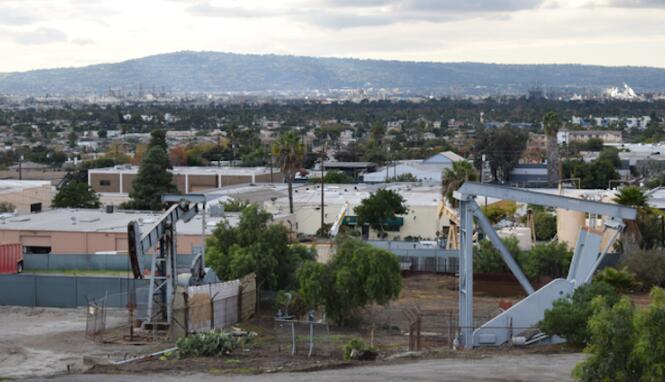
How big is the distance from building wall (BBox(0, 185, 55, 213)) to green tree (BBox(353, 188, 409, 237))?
18316 millimetres

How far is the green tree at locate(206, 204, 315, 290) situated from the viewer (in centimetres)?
4022

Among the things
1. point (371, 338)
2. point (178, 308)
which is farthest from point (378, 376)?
point (178, 308)

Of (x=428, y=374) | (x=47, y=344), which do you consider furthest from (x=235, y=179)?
(x=428, y=374)

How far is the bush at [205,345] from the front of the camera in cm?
3009

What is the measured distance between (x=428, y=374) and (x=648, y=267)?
71.2 ft

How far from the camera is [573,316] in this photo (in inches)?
1204

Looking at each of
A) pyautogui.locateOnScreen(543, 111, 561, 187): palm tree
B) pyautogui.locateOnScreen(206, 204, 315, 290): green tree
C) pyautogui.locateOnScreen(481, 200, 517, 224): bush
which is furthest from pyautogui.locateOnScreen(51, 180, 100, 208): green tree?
pyautogui.locateOnScreen(543, 111, 561, 187): palm tree

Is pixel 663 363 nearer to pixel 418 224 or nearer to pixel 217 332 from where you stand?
pixel 217 332

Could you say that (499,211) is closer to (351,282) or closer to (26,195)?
(26,195)

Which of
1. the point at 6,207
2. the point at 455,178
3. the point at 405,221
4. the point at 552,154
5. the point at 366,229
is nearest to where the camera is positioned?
the point at 455,178

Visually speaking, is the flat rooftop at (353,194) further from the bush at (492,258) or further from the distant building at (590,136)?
the distant building at (590,136)

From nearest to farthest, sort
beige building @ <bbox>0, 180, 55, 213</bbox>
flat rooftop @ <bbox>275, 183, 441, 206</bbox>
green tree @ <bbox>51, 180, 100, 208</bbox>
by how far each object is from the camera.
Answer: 1. flat rooftop @ <bbox>275, 183, 441, 206</bbox>
2. beige building @ <bbox>0, 180, 55, 213</bbox>
3. green tree @ <bbox>51, 180, 100, 208</bbox>

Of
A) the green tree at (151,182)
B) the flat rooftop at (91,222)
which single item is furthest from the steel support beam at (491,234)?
the green tree at (151,182)

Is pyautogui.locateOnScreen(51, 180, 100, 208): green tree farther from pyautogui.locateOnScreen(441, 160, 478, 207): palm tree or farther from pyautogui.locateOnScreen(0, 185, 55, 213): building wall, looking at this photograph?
pyautogui.locateOnScreen(441, 160, 478, 207): palm tree
